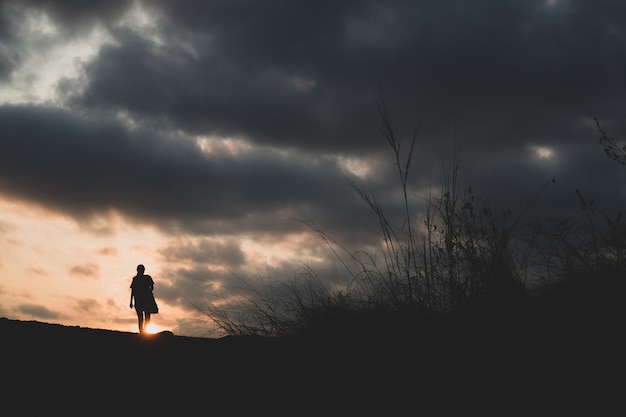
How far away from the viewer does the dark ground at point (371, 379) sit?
8.17 ft

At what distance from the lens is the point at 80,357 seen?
4.23 metres

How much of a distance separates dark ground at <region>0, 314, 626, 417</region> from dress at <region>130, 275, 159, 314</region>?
5.86 m

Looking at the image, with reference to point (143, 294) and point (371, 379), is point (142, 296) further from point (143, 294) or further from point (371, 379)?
point (371, 379)

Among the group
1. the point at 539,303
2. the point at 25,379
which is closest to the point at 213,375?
the point at 25,379

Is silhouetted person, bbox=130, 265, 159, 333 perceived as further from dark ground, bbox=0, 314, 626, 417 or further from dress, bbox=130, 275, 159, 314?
dark ground, bbox=0, 314, 626, 417

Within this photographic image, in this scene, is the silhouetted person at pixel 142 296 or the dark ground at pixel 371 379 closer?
the dark ground at pixel 371 379

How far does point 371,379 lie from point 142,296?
24.4ft

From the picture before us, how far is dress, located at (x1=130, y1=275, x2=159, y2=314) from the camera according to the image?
31.3 ft

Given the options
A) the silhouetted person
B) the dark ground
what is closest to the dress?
the silhouetted person

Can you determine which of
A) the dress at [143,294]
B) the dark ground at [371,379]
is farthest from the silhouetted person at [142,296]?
the dark ground at [371,379]

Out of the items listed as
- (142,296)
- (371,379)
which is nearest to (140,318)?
(142,296)

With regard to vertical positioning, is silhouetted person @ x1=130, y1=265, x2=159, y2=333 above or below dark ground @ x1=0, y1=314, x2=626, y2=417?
above

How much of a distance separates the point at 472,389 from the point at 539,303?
868 millimetres

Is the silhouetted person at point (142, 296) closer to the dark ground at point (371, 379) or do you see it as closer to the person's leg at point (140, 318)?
the person's leg at point (140, 318)
